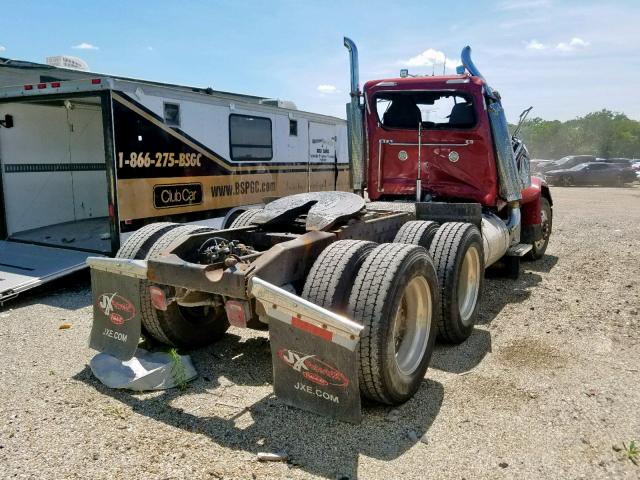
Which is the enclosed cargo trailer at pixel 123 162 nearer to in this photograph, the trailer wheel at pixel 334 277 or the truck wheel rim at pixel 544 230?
the trailer wheel at pixel 334 277

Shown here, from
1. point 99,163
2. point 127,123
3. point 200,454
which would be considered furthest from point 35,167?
point 200,454

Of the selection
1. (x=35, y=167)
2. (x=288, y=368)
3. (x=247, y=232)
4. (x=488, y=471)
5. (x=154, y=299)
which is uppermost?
(x=35, y=167)

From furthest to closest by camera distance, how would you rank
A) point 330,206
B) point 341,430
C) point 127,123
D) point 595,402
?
point 127,123 < point 330,206 < point 595,402 < point 341,430

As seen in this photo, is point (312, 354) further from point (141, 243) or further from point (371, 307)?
point (141, 243)

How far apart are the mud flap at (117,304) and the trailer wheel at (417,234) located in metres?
2.36

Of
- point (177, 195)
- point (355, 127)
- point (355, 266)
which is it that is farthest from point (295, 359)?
point (177, 195)

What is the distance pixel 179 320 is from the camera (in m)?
4.32

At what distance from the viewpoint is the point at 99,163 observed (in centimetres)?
1040

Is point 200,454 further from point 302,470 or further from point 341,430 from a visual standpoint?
point 341,430

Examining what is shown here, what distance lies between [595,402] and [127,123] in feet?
19.6

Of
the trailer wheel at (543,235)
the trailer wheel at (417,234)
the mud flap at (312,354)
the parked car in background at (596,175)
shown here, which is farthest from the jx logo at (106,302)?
the parked car in background at (596,175)

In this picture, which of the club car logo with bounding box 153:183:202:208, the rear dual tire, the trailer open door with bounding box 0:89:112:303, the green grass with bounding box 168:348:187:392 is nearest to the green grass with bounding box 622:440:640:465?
the rear dual tire

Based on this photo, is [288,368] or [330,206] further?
[330,206]

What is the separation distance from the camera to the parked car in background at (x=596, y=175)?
95.9 ft
